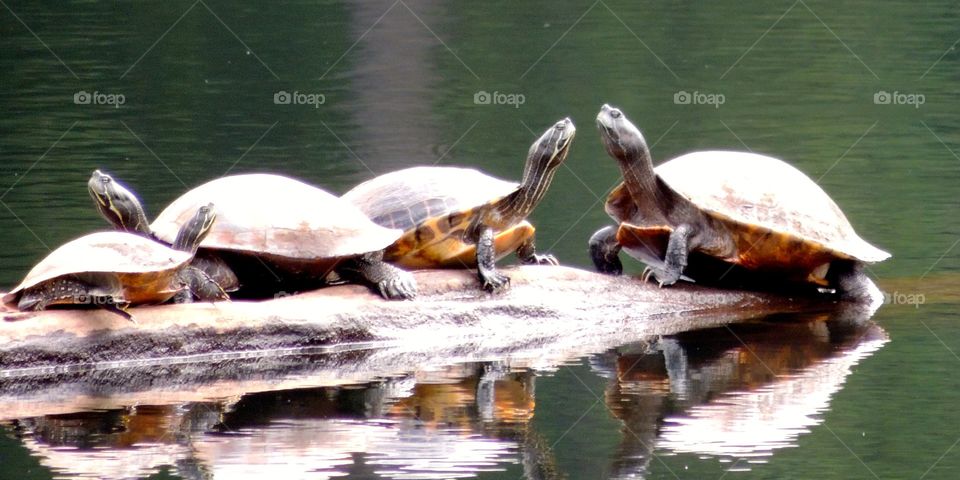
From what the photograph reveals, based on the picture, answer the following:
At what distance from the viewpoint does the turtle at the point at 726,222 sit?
32.8 feet

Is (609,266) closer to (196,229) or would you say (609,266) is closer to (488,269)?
(488,269)

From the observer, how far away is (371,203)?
9.83m

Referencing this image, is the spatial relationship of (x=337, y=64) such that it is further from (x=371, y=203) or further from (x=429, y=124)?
(x=371, y=203)

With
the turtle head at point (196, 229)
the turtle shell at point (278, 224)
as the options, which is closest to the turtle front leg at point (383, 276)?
the turtle shell at point (278, 224)

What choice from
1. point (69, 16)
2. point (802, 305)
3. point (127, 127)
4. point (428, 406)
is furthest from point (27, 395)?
point (69, 16)

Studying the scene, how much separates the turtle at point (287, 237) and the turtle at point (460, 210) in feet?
0.79

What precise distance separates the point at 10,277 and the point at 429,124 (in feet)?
29.6

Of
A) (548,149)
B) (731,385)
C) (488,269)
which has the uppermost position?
(548,149)

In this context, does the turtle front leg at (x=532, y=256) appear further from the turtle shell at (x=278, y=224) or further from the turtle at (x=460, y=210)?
the turtle shell at (x=278, y=224)

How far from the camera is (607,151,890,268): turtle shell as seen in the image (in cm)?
993

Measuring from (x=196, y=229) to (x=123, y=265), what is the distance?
55cm

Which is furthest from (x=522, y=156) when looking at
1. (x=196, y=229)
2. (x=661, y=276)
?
(x=196, y=229)

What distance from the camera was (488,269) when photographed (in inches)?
374

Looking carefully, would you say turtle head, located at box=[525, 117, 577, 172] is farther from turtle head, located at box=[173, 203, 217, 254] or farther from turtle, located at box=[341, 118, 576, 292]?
turtle head, located at box=[173, 203, 217, 254]
